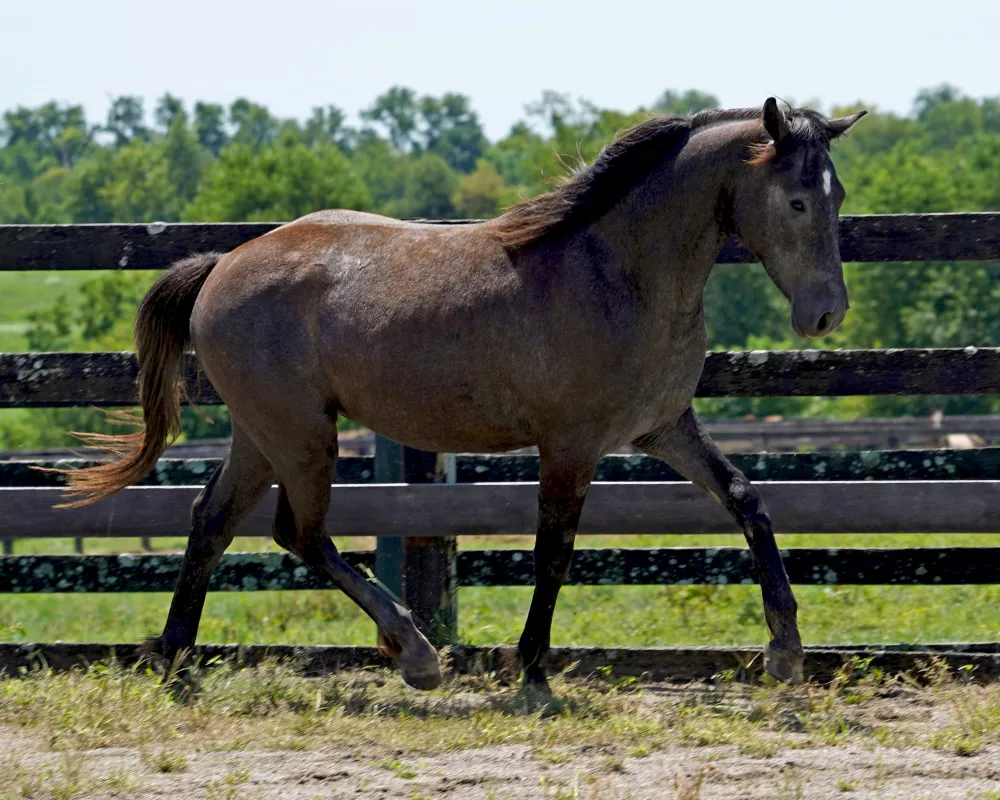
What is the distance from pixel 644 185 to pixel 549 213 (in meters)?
0.36

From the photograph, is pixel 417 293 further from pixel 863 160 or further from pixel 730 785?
pixel 863 160

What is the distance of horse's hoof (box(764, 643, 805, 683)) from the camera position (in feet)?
15.4

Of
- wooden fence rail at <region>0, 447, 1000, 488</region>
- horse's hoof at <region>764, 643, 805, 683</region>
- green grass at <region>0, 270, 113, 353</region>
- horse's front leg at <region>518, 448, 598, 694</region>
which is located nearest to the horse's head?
horse's front leg at <region>518, 448, 598, 694</region>

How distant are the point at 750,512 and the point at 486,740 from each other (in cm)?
140

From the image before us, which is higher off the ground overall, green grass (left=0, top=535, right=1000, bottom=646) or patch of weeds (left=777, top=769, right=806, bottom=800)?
patch of weeds (left=777, top=769, right=806, bottom=800)

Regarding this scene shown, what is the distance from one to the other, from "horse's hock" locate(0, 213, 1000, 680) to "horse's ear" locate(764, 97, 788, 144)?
3.55ft

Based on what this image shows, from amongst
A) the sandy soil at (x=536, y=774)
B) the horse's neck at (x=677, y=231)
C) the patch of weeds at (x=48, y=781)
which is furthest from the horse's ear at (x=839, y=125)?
the patch of weeds at (x=48, y=781)

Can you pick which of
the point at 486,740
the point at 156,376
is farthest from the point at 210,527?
the point at 486,740

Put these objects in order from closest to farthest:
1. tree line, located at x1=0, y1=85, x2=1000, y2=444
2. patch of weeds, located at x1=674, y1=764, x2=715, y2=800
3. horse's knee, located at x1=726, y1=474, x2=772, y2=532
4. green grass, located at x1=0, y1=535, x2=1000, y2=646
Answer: patch of weeds, located at x1=674, y1=764, x2=715, y2=800
horse's knee, located at x1=726, y1=474, x2=772, y2=532
green grass, located at x1=0, y1=535, x2=1000, y2=646
tree line, located at x1=0, y1=85, x2=1000, y2=444

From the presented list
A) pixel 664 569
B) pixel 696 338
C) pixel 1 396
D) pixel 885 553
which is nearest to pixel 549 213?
pixel 696 338

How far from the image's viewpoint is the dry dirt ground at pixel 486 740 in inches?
137

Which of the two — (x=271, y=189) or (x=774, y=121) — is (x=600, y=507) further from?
(x=271, y=189)

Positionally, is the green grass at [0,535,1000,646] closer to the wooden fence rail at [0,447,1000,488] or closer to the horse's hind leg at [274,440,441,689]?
the wooden fence rail at [0,447,1000,488]

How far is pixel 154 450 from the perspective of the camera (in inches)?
209
